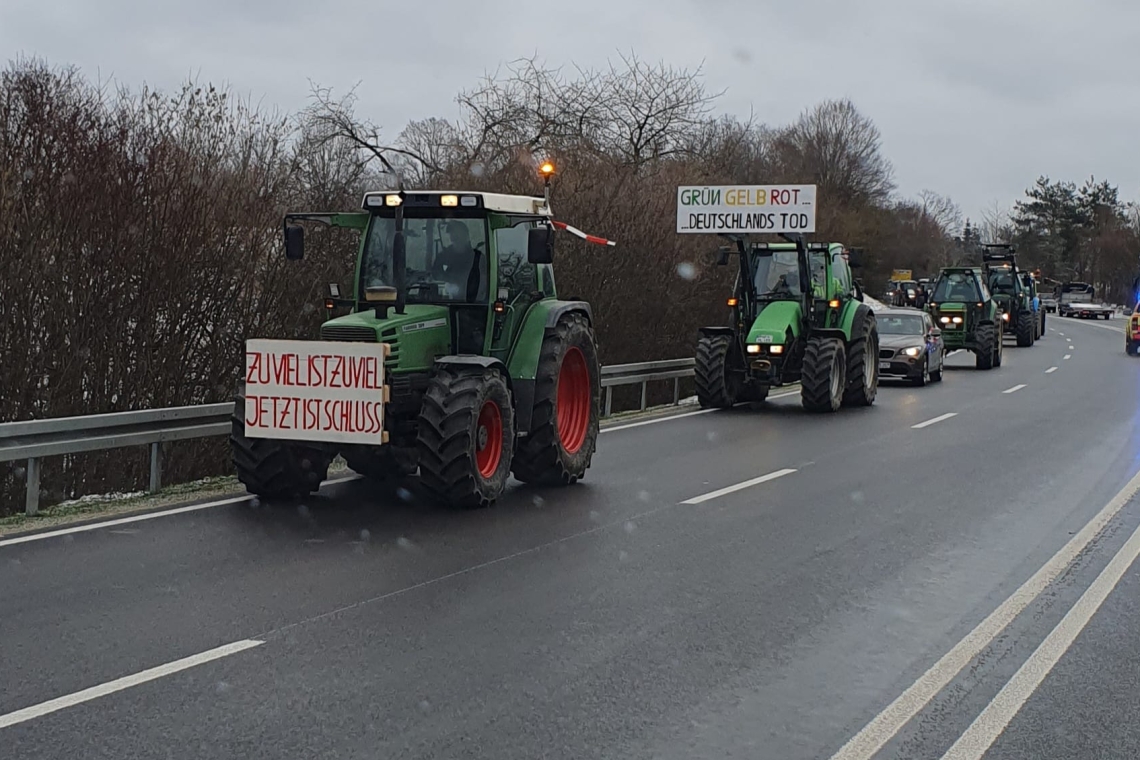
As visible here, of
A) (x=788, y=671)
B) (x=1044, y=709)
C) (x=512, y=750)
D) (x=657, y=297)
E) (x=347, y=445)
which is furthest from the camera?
(x=657, y=297)

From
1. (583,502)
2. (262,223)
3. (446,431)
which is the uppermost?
(262,223)

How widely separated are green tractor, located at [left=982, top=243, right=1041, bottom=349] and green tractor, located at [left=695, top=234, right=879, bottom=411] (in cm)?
2384

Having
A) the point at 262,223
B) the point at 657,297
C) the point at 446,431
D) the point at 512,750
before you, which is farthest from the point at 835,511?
the point at 657,297

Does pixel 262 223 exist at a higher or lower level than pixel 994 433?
higher

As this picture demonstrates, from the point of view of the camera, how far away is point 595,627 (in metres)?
6.98

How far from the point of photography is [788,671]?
623 cm

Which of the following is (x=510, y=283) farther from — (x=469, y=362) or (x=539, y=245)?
(x=469, y=362)

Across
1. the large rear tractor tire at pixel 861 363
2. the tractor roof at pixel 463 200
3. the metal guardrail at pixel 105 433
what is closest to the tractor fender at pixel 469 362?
the tractor roof at pixel 463 200

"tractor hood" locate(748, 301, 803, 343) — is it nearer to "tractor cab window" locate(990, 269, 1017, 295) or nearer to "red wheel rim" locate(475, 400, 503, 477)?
"red wheel rim" locate(475, 400, 503, 477)

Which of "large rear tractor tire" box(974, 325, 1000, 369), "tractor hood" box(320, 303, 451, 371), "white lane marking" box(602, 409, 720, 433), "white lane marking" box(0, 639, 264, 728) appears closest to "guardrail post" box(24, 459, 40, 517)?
"tractor hood" box(320, 303, 451, 371)

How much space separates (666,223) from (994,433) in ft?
40.5

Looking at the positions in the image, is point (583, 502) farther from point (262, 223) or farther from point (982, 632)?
point (262, 223)

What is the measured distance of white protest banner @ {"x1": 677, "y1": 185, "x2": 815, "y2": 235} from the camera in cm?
2561

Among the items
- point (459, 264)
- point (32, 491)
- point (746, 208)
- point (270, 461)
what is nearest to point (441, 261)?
point (459, 264)
